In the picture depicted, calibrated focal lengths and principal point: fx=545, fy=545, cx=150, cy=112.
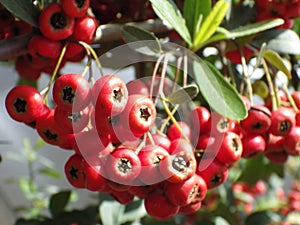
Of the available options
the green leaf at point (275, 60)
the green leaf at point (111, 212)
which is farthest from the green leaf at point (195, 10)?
the green leaf at point (111, 212)

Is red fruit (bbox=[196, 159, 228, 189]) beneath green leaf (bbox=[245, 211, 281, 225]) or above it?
above

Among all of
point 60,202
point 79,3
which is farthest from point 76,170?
point 60,202

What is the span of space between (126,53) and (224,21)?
0.17m

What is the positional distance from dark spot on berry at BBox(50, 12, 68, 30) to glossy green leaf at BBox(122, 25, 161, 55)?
0.08m

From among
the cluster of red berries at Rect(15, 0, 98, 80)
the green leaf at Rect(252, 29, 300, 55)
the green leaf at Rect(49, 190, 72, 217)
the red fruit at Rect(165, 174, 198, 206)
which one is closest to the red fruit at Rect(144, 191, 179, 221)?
the red fruit at Rect(165, 174, 198, 206)

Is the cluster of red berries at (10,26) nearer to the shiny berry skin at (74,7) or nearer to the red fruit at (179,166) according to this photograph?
the shiny berry skin at (74,7)

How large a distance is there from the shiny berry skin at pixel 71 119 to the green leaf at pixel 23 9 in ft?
0.44

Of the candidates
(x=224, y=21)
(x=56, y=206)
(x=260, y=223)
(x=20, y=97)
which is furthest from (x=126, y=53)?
(x=260, y=223)

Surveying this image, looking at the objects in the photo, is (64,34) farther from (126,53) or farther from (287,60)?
(287,60)

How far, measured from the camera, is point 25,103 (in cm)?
68

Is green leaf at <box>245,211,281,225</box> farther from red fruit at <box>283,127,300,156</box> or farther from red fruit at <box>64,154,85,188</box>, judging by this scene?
red fruit at <box>64,154,85,188</box>

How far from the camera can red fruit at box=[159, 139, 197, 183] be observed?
64cm

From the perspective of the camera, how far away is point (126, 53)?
3.00ft

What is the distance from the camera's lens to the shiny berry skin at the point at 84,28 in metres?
0.70
